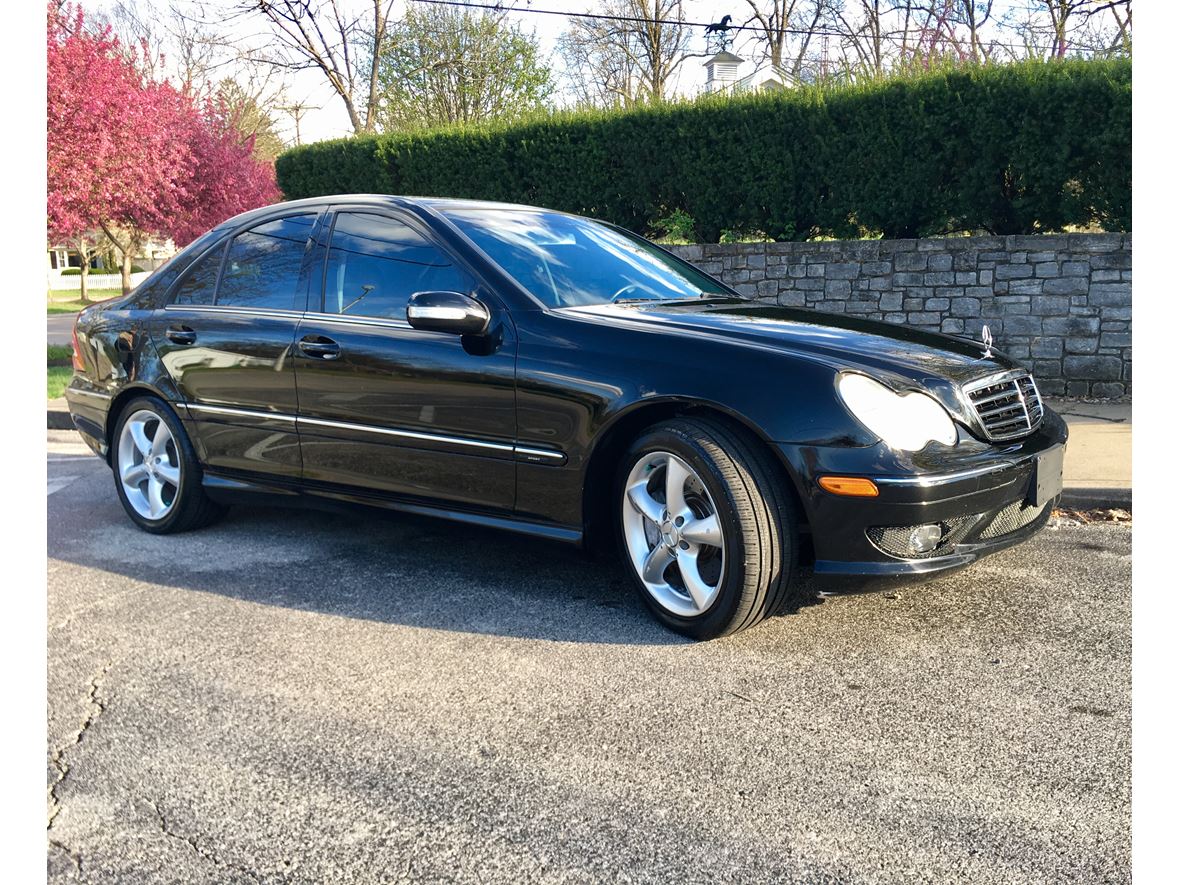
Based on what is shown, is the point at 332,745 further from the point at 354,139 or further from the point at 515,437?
the point at 354,139

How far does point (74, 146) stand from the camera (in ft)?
51.0

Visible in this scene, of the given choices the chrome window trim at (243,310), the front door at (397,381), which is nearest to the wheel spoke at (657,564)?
the front door at (397,381)

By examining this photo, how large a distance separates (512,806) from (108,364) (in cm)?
403

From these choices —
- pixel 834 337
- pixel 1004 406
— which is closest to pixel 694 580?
pixel 834 337

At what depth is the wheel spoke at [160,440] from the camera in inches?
213

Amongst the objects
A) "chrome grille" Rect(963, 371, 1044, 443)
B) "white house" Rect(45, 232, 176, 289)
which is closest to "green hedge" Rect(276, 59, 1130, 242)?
"chrome grille" Rect(963, 371, 1044, 443)

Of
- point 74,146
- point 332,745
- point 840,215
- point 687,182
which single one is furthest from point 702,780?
point 74,146

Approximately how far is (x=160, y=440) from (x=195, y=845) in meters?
3.37

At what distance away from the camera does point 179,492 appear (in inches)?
209

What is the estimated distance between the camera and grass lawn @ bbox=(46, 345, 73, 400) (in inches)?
450

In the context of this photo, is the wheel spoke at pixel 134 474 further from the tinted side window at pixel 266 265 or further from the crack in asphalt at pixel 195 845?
the crack in asphalt at pixel 195 845

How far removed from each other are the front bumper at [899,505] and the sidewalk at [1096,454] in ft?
8.01

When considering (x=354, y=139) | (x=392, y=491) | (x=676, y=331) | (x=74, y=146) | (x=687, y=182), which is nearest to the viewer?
(x=676, y=331)

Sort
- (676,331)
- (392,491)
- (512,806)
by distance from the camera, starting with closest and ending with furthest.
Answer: (512,806)
(676,331)
(392,491)
